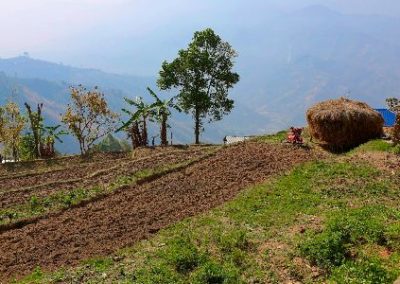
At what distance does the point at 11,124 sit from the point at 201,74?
2003 centimetres

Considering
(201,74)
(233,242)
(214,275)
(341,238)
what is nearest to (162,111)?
(201,74)

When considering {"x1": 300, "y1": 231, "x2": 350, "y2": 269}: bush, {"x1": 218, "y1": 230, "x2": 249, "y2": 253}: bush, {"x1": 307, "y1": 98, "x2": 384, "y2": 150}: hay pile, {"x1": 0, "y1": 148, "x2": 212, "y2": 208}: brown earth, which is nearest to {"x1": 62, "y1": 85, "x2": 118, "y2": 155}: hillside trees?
{"x1": 0, "y1": 148, "x2": 212, "y2": 208}: brown earth

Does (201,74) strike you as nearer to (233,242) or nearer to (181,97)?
(181,97)

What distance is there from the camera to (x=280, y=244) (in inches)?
599

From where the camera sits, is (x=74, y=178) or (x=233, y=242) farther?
(x=74, y=178)

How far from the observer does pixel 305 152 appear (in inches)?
1036

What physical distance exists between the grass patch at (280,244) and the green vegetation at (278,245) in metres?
0.03

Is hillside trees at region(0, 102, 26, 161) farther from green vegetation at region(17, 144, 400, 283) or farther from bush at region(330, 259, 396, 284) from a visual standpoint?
bush at region(330, 259, 396, 284)

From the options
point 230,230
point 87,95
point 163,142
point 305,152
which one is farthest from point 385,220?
point 87,95

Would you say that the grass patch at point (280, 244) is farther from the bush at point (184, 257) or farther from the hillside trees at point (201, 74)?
the hillside trees at point (201, 74)

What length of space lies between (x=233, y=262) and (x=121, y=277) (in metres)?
3.22

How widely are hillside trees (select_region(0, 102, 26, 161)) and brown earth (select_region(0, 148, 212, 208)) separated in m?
18.5

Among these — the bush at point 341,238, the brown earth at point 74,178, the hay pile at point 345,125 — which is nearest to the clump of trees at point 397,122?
the hay pile at point 345,125

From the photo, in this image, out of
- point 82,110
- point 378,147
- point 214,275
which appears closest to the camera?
point 214,275
